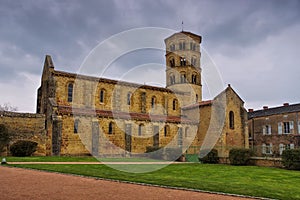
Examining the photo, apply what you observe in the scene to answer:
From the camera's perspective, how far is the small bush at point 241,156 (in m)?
23.0

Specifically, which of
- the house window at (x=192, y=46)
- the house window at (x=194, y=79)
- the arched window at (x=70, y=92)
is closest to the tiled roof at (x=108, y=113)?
the arched window at (x=70, y=92)

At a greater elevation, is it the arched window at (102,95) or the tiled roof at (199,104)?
the arched window at (102,95)

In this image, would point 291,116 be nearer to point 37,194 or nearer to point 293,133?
point 293,133

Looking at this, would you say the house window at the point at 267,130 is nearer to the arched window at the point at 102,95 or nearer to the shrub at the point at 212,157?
the shrub at the point at 212,157

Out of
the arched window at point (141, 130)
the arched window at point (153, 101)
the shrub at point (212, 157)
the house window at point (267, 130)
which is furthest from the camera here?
the house window at point (267, 130)

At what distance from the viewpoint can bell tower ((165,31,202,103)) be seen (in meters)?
46.8

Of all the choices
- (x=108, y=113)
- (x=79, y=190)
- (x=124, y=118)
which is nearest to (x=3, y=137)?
(x=108, y=113)

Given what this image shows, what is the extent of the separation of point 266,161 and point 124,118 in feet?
51.2

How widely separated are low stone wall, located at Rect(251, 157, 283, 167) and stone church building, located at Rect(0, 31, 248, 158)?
2839mm

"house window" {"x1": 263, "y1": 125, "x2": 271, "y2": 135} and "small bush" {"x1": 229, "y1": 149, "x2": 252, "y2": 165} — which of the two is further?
"house window" {"x1": 263, "y1": 125, "x2": 271, "y2": 135}

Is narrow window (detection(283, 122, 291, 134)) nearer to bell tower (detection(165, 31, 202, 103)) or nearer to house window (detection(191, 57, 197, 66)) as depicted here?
bell tower (detection(165, 31, 202, 103))

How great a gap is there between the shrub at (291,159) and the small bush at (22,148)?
21.4 metres

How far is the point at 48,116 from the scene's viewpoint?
96.9 ft

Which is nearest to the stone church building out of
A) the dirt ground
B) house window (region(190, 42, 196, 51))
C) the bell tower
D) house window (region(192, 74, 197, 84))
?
the bell tower
